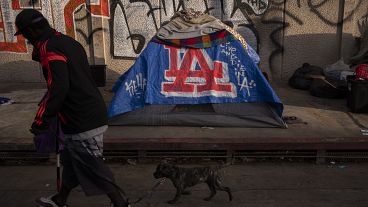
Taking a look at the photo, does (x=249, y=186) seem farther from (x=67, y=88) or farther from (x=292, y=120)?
(x=67, y=88)

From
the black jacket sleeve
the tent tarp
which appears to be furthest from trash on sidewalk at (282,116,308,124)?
the black jacket sleeve

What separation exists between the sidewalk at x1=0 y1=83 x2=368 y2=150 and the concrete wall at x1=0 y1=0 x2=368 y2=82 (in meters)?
2.96

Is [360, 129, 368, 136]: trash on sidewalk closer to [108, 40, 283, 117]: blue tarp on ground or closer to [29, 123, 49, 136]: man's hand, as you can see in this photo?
[108, 40, 283, 117]: blue tarp on ground

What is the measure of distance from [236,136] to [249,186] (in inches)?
40.2

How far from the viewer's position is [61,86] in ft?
10.4

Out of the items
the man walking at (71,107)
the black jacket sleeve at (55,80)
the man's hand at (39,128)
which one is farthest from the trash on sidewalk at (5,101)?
the black jacket sleeve at (55,80)

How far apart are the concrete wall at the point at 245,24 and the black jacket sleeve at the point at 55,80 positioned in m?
6.54

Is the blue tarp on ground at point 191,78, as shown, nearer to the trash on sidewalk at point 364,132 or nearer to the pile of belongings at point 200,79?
the pile of belongings at point 200,79

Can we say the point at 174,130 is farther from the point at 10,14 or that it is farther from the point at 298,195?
the point at 10,14

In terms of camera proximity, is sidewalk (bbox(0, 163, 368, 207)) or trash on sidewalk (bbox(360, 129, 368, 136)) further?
trash on sidewalk (bbox(360, 129, 368, 136))

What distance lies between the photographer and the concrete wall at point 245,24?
9.32 metres

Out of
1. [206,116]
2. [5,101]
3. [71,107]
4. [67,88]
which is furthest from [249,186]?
[5,101]

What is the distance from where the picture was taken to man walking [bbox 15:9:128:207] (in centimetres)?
317

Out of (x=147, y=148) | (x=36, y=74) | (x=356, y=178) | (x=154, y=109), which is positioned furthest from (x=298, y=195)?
(x=36, y=74)
